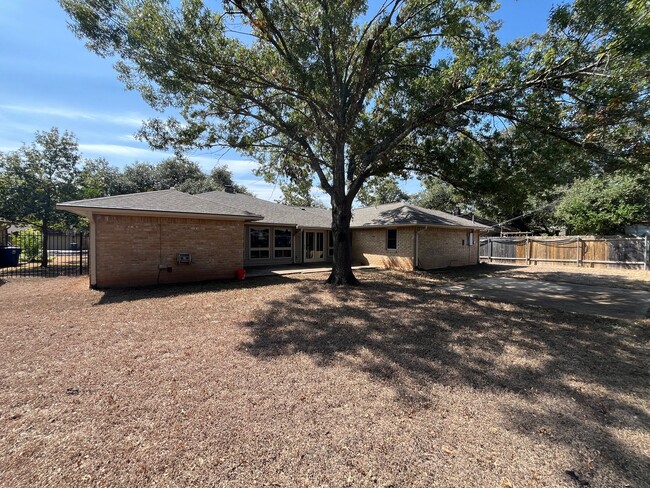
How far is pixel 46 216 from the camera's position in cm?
1539

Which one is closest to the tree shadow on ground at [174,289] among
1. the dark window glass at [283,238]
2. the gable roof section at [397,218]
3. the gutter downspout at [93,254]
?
the gutter downspout at [93,254]

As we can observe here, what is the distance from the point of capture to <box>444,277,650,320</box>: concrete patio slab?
7738 millimetres

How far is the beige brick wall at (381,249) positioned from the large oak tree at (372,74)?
5.00 metres

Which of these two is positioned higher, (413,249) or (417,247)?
(417,247)

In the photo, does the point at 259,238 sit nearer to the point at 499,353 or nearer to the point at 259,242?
the point at 259,242

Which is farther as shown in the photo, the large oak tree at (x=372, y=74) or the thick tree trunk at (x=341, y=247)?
the thick tree trunk at (x=341, y=247)

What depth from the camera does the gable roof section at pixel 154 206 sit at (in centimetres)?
917

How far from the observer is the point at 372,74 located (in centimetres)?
970

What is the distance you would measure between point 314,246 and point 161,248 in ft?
30.6

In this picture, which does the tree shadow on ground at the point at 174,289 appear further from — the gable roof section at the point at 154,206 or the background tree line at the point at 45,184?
the background tree line at the point at 45,184

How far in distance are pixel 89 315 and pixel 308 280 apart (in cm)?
698

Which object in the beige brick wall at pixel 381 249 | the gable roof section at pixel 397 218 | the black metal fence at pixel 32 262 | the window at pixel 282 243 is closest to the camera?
the black metal fence at pixel 32 262

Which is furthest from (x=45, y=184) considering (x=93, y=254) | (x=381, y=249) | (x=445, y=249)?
(x=445, y=249)

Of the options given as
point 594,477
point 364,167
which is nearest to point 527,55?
point 364,167
